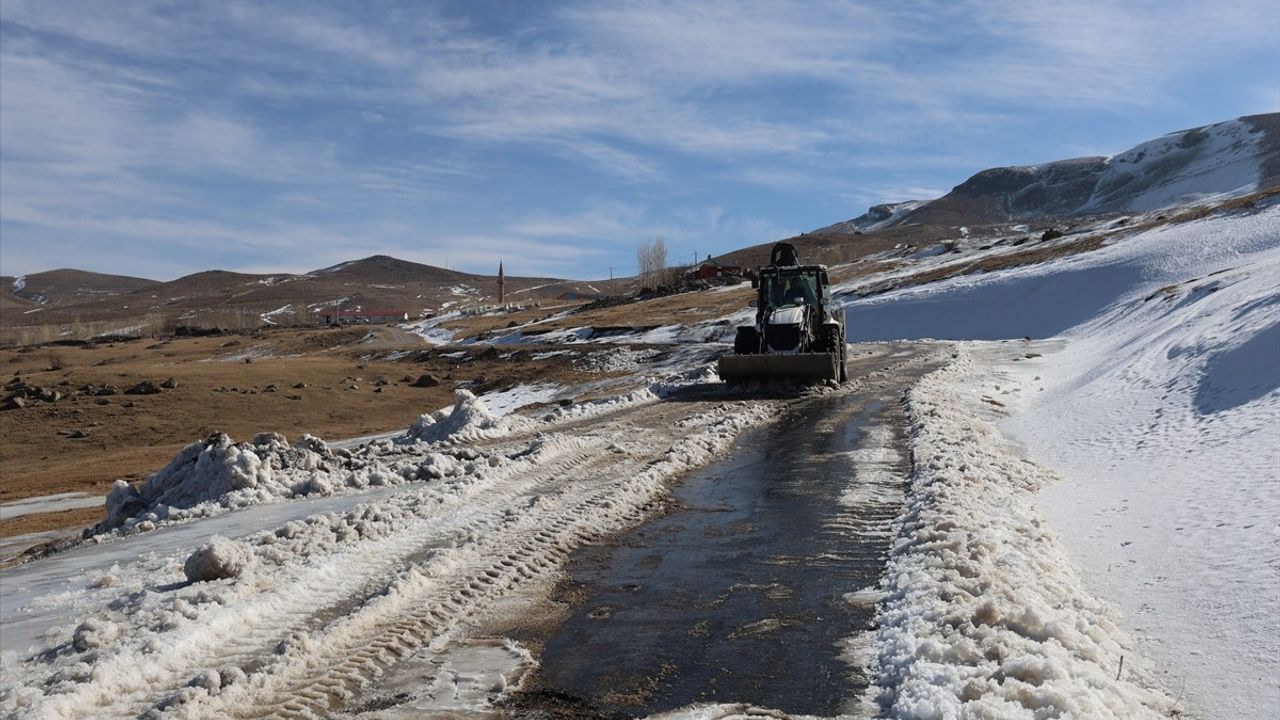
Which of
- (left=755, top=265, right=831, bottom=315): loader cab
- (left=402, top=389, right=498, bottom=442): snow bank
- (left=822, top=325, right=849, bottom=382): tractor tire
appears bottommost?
(left=402, top=389, right=498, bottom=442): snow bank

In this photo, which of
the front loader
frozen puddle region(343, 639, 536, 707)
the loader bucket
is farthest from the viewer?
the front loader

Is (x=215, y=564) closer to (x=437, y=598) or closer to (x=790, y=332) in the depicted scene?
(x=437, y=598)

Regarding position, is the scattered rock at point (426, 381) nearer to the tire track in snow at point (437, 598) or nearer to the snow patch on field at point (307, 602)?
the tire track in snow at point (437, 598)

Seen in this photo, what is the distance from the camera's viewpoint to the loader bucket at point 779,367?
20.0 meters

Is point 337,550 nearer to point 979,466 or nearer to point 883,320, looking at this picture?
point 979,466

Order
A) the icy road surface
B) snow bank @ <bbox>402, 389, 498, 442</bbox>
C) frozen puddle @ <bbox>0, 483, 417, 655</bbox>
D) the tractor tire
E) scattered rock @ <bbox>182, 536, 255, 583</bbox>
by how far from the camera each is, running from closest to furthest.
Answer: the icy road surface
frozen puddle @ <bbox>0, 483, 417, 655</bbox>
scattered rock @ <bbox>182, 536, 255, 583</bbox>
snow bank @ <bbox>402, 389, 498, 442</bbox>
the tractor tire

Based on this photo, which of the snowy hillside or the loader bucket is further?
the loader bucket

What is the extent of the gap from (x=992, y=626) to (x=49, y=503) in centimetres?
1900

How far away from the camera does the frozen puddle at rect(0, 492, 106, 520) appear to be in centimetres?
1748

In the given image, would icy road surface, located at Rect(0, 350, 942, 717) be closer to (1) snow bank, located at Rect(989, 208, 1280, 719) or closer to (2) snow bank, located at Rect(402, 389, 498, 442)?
(2) snow bank, located at Rect(402, 389, 498, 442)

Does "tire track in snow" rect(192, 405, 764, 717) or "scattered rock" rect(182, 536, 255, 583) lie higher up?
"scattered rock" rect(182, 536, 255, 583)

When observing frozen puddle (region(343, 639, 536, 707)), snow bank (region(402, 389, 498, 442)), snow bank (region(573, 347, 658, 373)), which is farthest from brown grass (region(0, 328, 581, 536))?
frozen puddle (region(343, 639, 536, 707))

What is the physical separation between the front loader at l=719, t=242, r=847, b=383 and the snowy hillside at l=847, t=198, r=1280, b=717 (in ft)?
10.0

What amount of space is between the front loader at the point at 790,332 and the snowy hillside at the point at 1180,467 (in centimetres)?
306
